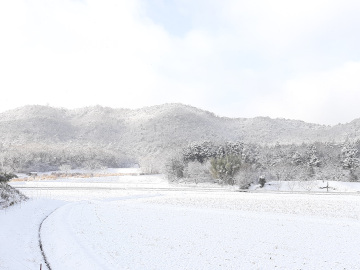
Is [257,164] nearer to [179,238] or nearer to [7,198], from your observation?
[7,198]

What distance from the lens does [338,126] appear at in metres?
180

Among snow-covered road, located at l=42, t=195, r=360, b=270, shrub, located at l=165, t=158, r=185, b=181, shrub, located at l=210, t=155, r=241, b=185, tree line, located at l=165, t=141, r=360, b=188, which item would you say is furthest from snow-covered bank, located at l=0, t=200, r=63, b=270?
shrub, located at l=165, t=158, r=185, b=181

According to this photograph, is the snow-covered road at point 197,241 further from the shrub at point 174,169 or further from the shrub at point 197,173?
the shrub at point 174,169

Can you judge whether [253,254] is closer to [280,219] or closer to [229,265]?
[229,265]

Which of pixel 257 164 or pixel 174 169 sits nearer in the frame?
pixel 174 169

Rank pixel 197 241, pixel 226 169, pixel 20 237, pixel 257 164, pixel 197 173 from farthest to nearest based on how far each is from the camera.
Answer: pixel 257 164 < pixel 197 173 < pixel 226 169 < pixel 197 241 < pixel 20 237

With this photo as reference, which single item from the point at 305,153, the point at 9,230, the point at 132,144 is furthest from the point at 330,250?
the point at 132,144

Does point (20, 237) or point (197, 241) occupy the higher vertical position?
point (20, 237)

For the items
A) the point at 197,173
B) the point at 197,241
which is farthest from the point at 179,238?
the point at 197,173

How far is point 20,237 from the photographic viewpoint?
17.4 meters

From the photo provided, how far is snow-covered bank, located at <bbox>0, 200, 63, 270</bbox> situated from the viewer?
43.1 ft

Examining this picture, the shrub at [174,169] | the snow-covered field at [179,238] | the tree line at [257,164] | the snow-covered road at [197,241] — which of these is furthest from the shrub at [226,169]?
the snow-covered road at [197,241]

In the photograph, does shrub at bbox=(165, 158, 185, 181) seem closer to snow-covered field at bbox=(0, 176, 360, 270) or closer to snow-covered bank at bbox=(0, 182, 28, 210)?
snow-covered field at bbox=(0, 176, 360, 270)

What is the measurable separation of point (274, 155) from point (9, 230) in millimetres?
78931
